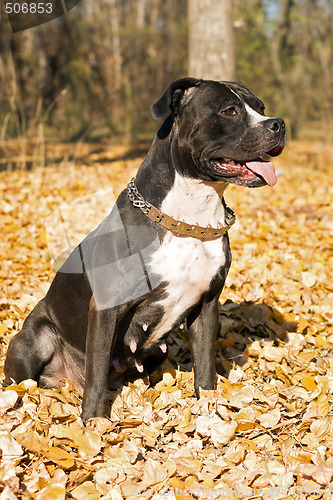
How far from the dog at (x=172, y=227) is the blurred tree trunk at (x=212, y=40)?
6634 mm

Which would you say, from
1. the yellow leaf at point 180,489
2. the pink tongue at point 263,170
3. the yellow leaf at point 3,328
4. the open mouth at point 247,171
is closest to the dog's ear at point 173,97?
the open mouth at point 247,171

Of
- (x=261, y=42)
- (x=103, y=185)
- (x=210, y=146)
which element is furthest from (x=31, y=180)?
(x=261, y=42)

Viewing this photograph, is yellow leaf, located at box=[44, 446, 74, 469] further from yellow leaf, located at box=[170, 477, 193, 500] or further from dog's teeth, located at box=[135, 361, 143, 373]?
dog's teeth, located at box=[135, 361, 143, 373]

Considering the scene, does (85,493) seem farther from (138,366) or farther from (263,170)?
(263,170)

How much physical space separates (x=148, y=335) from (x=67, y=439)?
0.60 m

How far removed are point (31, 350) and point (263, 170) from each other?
1.49m

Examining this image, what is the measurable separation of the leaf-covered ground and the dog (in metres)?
0.26

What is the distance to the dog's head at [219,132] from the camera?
2.47m

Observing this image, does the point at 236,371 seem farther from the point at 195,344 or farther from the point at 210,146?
the point at 210,146

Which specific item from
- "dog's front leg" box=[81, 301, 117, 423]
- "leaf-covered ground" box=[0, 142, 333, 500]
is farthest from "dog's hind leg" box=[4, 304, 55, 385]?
"dog's front leg" box=[81, 301, 117, 423]

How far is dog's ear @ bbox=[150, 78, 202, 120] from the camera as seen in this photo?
2459 millimetres

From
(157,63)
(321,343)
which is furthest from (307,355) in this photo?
(157,63)

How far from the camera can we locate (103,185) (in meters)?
8.50

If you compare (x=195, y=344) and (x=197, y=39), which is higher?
(x=197, y=39)
